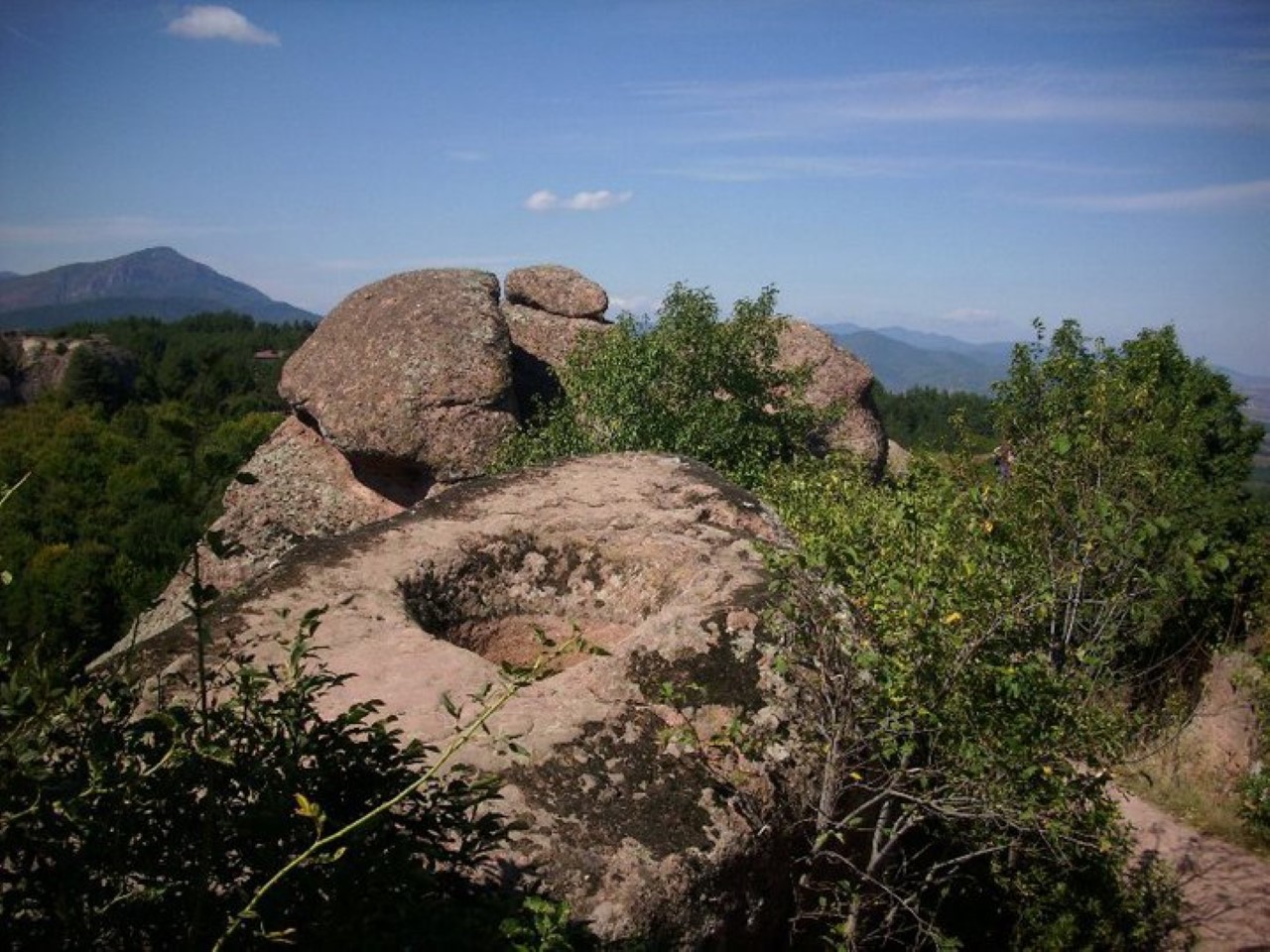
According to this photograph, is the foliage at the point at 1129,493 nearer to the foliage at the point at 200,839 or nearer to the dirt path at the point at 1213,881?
the dirt path at the point at 1213,881

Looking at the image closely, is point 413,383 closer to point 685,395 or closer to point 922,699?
point 685,395

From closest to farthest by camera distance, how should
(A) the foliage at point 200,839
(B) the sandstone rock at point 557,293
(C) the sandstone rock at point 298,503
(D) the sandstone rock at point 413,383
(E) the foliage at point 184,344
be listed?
(A) the foliage at point 200,839 < (D) the sandstone rock at point 413,383 < (C) the sandstone rock at point 298,503 < (B) the sandstone rock at point 557,293 < (E) the foliage at point 184,344

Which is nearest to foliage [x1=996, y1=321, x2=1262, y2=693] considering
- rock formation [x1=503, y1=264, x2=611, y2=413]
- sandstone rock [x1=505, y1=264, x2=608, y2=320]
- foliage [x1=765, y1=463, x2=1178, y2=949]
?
foliage [x1=765, y1=463, x2=1178, y2=949]

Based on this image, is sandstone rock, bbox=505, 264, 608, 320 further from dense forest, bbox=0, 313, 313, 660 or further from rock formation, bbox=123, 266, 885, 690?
dense forest, bbox=0, 313, 313, 660

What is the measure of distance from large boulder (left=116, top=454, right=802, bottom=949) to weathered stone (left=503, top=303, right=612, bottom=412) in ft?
34.7

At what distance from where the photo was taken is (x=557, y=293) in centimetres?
2506

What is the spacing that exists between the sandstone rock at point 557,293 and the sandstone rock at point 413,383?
13.8ft

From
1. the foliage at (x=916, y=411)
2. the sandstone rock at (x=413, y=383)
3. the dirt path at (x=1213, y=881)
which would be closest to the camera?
the dirt path at (x=1213, y=881)

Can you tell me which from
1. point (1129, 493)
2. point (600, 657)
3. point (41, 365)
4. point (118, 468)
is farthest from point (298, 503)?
point (41, 365)

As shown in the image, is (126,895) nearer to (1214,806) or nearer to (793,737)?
(793,737)

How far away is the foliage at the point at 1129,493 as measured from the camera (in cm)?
677

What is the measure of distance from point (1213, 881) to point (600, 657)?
10.4 m

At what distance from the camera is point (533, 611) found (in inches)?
352

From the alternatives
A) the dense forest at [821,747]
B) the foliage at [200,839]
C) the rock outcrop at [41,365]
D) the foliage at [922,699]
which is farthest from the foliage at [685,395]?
the rock outcrop at [41,365]
